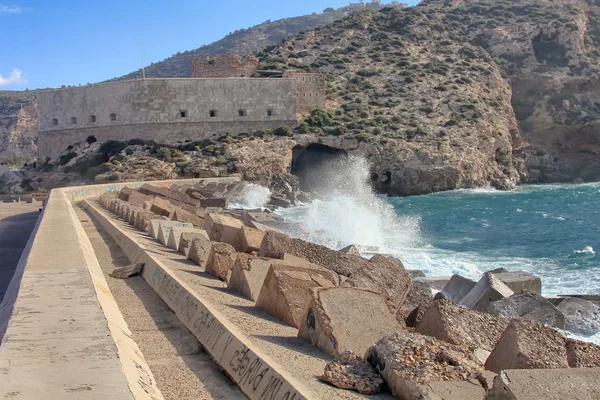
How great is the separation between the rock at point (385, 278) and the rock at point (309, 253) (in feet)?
1.38

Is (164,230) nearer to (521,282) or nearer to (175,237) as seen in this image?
(175,237)

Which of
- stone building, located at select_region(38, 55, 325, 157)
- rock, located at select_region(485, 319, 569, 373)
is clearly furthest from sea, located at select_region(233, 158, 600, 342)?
stone building, located at select_region(38, 55, 325, 157)

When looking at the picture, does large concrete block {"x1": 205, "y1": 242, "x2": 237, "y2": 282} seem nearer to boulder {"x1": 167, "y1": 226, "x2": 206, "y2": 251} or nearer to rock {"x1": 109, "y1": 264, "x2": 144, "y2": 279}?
rock {"x1": 109, "y1": 264, "x2": 144, "y2": 279}

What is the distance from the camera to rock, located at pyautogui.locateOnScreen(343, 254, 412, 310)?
669 cm

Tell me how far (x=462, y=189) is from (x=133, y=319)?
3669cm

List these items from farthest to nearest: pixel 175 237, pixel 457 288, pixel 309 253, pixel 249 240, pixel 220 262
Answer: pixel 457 288 < pixel 175 237 < pixel 249 240 < pixel 309 253 < pixel 220 262

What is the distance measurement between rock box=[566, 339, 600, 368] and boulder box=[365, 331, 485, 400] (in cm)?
95

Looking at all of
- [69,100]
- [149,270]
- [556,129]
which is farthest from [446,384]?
[556,129]

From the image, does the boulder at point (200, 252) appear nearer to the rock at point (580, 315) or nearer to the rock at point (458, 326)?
the rock at point (458, 326)

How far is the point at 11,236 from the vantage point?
50.0 feet

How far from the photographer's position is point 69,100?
43.8 m

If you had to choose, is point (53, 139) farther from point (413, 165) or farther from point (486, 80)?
point (486, 80)

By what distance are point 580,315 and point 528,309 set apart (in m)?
1.42

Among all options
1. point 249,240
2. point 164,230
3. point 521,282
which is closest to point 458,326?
point 249,240
